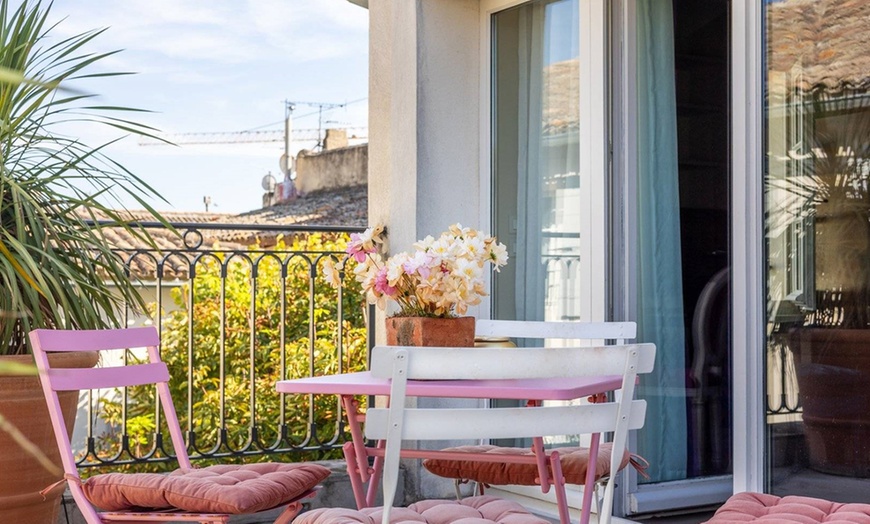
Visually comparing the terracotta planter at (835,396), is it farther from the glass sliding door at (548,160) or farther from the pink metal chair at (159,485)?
the pink metal chair at (159,485)

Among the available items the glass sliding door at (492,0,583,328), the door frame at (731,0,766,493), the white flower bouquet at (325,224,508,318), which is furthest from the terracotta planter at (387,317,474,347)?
the glass sliding door at (492,0,583,328)

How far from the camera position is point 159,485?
248 centimetres

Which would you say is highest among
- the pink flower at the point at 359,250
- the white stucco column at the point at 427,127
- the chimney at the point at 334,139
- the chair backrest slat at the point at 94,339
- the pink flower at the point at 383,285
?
the chimney at the point at 334,139

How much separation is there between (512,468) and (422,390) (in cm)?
68

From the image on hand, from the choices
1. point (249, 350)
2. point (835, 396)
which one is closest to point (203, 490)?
point (835, 396)

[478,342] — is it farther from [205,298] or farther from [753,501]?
[205,298]

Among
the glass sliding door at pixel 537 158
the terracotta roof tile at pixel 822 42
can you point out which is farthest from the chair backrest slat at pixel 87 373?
the terracotta roof tile at pixel 822 42

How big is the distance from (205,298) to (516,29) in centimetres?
557

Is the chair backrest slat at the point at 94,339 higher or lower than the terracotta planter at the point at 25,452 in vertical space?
higher

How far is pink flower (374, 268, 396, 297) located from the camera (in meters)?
2.55

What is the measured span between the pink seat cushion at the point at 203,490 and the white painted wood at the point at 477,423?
25.8 inches

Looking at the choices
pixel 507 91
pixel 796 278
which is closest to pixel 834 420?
pixel 796 278

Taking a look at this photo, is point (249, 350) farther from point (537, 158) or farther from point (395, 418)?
point (395, 418)

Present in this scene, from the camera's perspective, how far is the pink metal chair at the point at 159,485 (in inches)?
95.6
